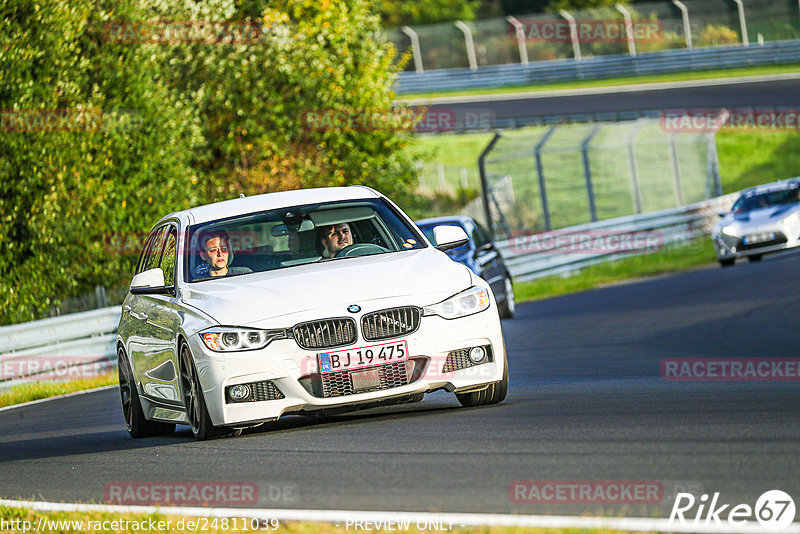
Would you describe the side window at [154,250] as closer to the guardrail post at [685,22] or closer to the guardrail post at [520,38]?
the guardrail post at [685,22]

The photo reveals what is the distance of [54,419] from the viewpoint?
41.2ft

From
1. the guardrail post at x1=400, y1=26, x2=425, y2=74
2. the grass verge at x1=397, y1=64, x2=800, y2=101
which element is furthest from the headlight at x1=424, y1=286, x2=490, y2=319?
the guardrail post at x1=400, y1=26, x2=425, y2=74

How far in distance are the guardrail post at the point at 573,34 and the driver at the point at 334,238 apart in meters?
40.5

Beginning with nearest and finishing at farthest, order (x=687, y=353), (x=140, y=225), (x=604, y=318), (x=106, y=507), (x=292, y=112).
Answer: (x=106, y=507)
(x=687, y=353)
(x=604, y=318)
(x=140, y=225)
(x=292, y=112)

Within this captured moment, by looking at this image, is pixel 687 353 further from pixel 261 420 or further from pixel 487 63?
pixel 487 63

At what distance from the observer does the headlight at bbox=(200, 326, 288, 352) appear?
7914mm

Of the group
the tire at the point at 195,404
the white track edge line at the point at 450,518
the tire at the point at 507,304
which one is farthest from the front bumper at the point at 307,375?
the tire at the point at 507,304

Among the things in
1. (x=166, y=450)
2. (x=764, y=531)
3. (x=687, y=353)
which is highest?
(x=764, y=531)

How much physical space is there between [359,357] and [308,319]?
37 cm

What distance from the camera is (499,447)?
6891mm

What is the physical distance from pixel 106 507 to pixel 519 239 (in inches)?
808

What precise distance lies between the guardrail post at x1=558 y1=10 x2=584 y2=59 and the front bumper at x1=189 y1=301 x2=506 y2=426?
41.6 meters

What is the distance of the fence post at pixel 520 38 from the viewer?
1970 inches

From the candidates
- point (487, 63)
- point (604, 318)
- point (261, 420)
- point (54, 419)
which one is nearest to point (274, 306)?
point (261, 420)
